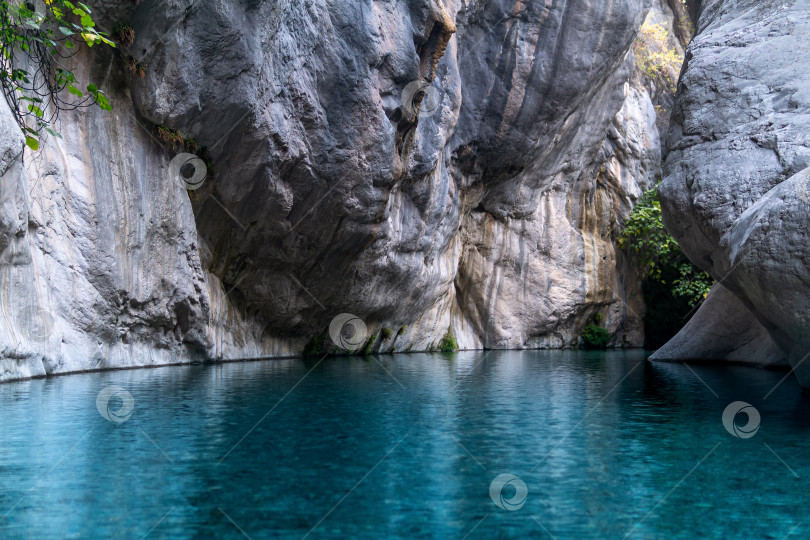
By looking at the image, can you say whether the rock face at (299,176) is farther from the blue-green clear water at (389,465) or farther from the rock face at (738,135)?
the rock face at (738,135)

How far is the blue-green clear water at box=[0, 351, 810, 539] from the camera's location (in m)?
4.02

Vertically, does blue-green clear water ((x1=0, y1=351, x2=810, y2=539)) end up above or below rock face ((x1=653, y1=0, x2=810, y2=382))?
below

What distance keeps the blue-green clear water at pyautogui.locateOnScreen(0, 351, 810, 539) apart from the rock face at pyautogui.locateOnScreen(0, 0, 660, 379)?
3.42 m

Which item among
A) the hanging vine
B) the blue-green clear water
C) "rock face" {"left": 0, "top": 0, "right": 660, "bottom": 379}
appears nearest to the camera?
the blue-green clear water

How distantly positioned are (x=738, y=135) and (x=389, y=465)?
39.5 ft

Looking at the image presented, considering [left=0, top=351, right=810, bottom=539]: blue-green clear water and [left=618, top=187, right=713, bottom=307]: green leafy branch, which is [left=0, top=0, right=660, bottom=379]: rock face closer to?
[left=0, top=351, right=810, bottom=539]: blue-green clear water

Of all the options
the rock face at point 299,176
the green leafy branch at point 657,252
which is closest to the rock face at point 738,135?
the rock face at point 299,176

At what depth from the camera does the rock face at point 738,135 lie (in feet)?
41.3

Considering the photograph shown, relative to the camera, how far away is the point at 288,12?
15188mm

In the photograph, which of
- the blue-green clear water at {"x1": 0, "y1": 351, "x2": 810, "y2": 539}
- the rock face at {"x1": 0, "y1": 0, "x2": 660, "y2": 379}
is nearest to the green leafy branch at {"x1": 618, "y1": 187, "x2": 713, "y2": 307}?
the rock face at {"x1": 0, "y1": 0, "x2": 660, "y2": 379}

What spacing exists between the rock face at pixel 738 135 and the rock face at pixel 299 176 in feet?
21.9

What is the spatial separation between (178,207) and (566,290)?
803 inches

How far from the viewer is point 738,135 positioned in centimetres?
1438

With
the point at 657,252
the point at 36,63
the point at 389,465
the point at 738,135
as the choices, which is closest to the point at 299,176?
the point at 36,63
